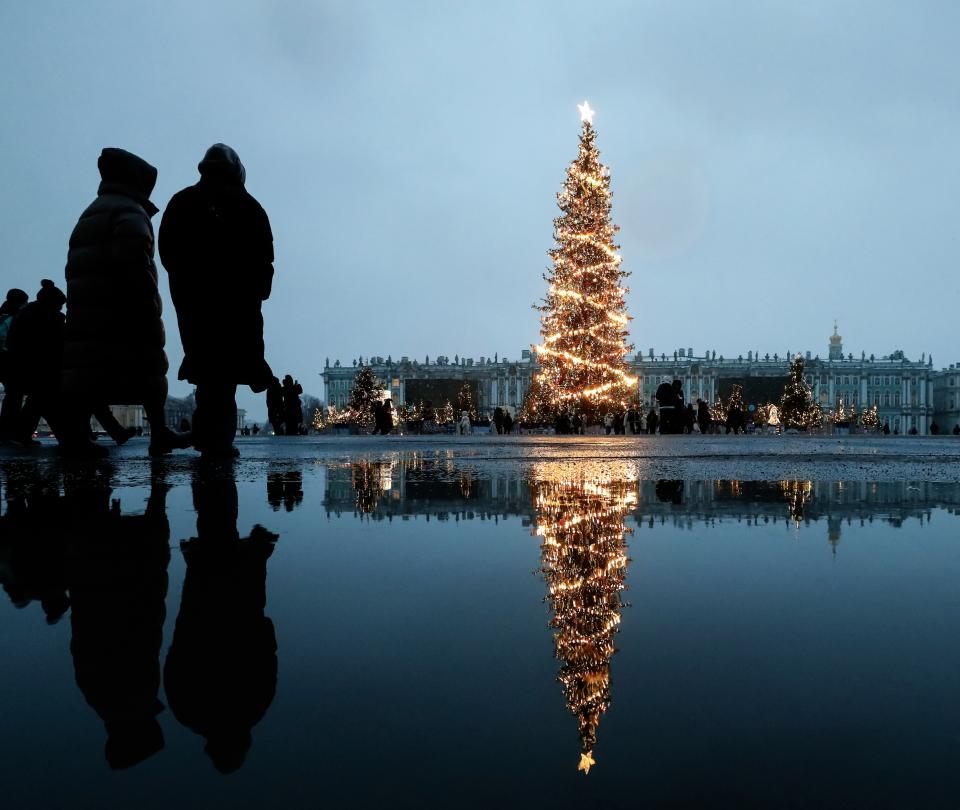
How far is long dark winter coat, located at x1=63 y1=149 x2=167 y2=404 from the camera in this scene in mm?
5566

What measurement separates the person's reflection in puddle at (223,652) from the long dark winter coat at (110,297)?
437cm

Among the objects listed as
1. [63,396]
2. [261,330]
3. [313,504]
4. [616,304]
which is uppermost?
[616,304]

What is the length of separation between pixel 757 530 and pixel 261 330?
4.63 meters

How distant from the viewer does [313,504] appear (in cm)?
292

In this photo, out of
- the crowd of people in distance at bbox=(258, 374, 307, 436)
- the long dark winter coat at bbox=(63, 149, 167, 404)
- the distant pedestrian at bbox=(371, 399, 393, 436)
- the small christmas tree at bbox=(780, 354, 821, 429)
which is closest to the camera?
the long dark winter coat at bbox=(63, 149, 167, 404)

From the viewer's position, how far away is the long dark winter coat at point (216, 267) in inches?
212

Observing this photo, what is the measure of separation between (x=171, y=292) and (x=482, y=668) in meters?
5.31

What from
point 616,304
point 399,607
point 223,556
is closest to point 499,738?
point 399,607

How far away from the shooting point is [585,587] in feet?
4.41

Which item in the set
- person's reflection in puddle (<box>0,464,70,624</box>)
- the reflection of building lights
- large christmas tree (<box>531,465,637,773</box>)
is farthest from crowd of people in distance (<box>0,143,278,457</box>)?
the reflection of building lights

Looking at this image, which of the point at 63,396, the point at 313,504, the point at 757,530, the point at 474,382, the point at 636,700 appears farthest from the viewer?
the point at 474,382

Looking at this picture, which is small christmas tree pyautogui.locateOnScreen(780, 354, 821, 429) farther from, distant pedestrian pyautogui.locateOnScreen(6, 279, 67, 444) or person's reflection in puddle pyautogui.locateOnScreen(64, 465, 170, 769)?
person's reflection in puddle pyautogui.locateOnScreen(64, 465, 170, 769)

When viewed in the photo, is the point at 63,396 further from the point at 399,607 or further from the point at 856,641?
the point at 856,641

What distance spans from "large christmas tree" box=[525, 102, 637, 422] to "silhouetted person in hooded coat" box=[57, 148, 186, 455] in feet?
66.1
